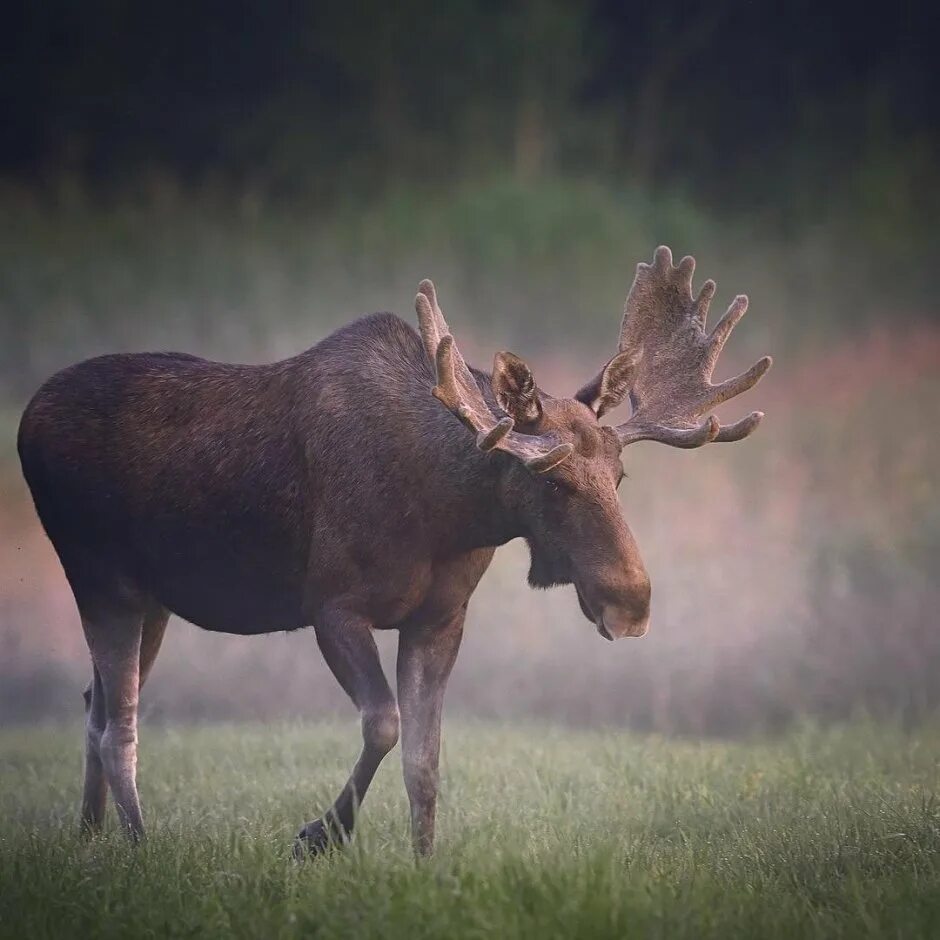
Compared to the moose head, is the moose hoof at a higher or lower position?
lower

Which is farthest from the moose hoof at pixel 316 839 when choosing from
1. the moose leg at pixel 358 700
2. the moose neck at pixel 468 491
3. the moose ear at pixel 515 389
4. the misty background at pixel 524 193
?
the misty background at pixel 524 193

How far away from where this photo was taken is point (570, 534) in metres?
6.65

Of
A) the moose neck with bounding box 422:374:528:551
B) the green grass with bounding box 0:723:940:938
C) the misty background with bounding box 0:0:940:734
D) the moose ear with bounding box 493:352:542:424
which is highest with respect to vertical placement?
the misty background with bounding box 0:0:940:734

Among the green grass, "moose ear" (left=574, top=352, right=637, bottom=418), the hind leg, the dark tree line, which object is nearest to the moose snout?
the green grass

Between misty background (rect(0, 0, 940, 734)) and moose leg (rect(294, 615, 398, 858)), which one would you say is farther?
misty background (rect(0, 0, 940, 734))

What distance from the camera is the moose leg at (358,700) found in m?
7.02

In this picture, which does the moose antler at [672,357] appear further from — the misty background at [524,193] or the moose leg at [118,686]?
the misty background at [524,193]

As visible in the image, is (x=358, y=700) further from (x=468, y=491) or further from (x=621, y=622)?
(x=621, y=622)

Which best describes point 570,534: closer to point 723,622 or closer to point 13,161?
point 723,622

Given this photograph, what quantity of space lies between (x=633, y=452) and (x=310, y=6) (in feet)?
18.4

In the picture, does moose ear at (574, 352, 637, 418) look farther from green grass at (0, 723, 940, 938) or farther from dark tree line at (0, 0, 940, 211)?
dark tree line at (0, 0, 940, 211)

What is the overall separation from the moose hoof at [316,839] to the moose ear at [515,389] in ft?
6.14

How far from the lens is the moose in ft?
22.1

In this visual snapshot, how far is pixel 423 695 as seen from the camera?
24.2ft
